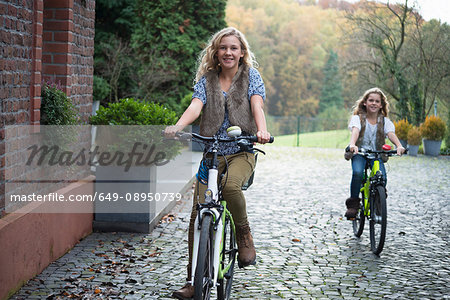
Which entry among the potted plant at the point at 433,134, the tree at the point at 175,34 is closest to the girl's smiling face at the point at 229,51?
the tree at the point at 175,34

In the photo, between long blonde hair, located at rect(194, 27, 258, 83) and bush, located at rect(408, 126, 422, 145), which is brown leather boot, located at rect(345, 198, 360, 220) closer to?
long blonde hair, located at rect(194, 27, 258, 83)

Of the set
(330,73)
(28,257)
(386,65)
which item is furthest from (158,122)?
(330,73)

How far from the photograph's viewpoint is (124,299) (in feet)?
14.8

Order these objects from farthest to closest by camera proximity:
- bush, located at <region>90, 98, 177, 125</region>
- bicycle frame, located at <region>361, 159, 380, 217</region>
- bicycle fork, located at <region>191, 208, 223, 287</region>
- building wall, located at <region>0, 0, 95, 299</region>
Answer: bush, located at <region>90, 98, 177, 125</region> → bicycle frame, located at <region>361, 159, 380, 217</region> → building wall, located at <region>0, 0, 95, 299</region> → bicycle fork, located at <region>191, 208, 223, 287</region>

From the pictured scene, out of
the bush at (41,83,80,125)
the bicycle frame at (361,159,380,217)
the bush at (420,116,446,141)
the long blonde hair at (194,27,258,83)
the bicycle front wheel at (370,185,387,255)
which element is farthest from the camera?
the bush at (420,116,446,141)

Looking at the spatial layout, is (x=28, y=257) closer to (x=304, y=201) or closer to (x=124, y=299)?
(x=124, y=299)

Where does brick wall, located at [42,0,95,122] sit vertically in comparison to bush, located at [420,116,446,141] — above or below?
above

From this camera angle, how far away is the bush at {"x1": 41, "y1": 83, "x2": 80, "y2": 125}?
5793 millimetres

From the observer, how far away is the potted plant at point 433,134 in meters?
21.8

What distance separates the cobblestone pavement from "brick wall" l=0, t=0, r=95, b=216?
44.8 inches

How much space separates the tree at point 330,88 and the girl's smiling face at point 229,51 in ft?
190

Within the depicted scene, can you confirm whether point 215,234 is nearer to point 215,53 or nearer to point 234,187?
point 234,187

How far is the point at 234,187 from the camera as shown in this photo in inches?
163

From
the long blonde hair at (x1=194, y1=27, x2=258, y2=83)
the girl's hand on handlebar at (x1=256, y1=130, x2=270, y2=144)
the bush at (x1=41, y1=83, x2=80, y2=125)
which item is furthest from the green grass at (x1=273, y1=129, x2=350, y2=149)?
the girl's hand on handlebar at (x1=256, y1=130, x2=270, y2=144)
